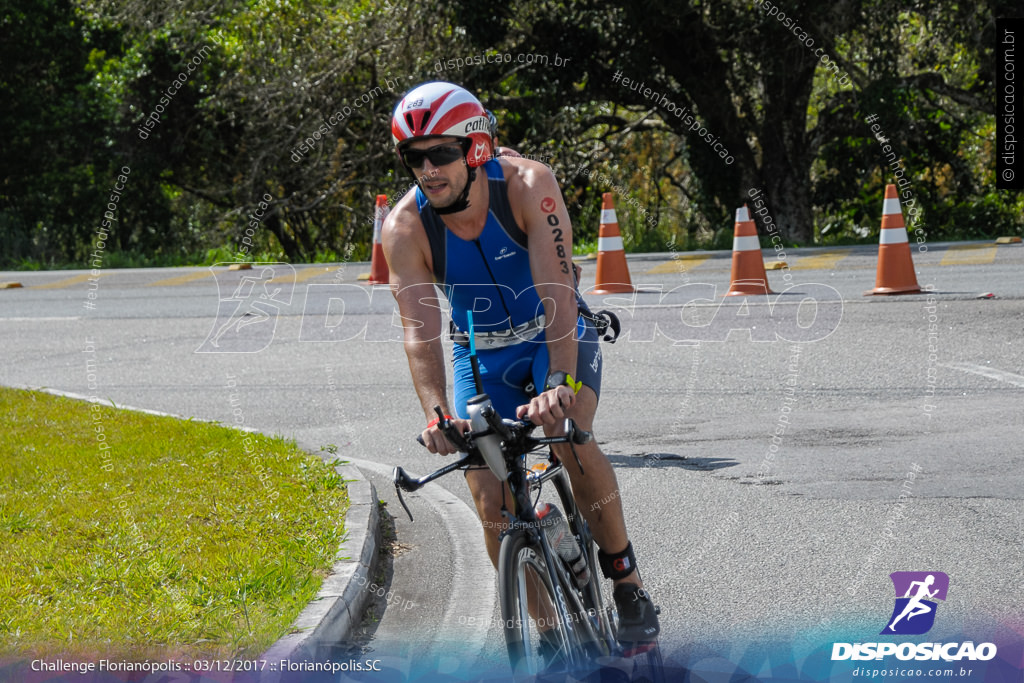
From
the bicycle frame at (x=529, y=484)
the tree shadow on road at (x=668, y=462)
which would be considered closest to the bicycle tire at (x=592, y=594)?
the bicycle frame at (x=529, y=484)

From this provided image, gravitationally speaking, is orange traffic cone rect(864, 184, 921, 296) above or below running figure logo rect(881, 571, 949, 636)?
above

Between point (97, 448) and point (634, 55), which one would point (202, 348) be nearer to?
point (97, 448)

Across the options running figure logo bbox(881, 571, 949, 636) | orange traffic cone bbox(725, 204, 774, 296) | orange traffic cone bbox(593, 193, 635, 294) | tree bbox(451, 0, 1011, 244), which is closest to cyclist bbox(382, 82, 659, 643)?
running figure logo bbox(881, 571, 949, 636)

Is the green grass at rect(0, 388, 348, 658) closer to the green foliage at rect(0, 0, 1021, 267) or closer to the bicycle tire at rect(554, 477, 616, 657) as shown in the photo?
the bicycle tire at rect(554, 477, 616, 657)

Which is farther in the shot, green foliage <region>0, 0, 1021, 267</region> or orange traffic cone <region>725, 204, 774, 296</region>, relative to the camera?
green foliage <region>0, 0, 1021, 267</region>

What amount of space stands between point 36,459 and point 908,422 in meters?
5.23

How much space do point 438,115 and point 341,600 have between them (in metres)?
2.01

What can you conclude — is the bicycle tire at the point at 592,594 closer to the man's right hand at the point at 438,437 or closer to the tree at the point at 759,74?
the man's right hand at the point at 438,437

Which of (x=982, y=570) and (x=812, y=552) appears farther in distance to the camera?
(x=812, y=552)

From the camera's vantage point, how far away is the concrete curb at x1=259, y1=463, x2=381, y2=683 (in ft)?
14.0

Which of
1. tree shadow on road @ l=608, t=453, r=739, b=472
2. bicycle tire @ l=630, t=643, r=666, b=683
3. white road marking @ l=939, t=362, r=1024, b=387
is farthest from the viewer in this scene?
white road marking @ l=939, t=362, r=1024, b=387

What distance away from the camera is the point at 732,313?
11.5 metres

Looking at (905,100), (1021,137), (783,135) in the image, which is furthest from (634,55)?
(1021,137)

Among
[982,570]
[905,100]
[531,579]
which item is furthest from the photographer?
[905,100]
